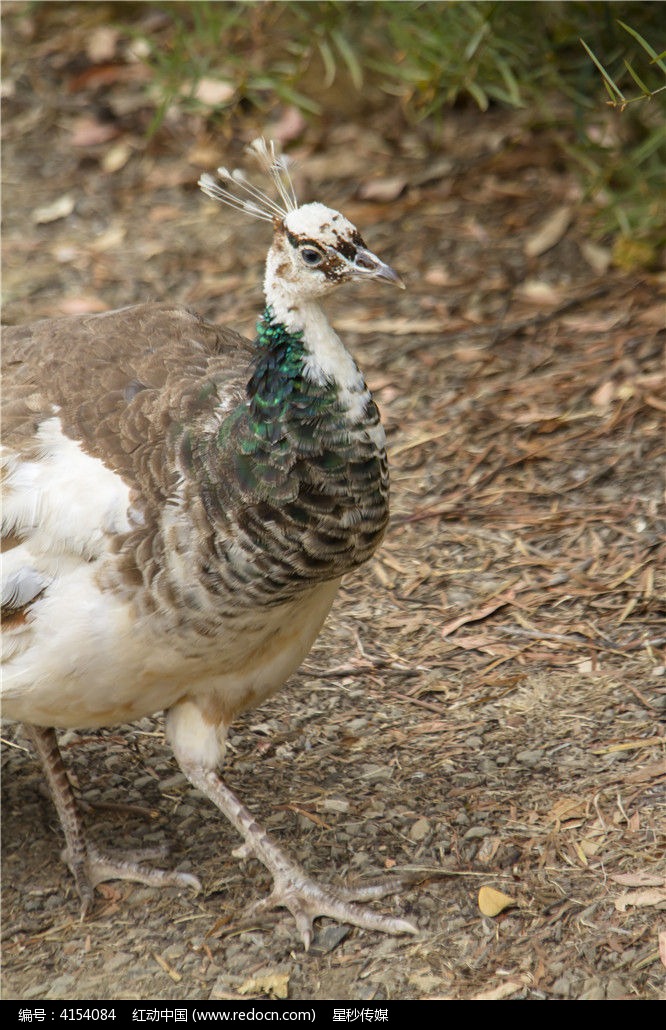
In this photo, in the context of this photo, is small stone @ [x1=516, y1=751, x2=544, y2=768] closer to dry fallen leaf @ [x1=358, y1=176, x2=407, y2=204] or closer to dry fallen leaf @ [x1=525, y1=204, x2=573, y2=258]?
dry fallen leaf @ [x1=525, y1=204, x2=573, y2=258]

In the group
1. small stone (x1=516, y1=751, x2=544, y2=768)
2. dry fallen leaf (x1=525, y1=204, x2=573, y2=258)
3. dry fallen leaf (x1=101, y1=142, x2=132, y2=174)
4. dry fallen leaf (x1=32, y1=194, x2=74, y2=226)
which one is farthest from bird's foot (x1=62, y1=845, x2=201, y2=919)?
dry fallen leaf (x1=101, y1=142, x2=132, y2=174)

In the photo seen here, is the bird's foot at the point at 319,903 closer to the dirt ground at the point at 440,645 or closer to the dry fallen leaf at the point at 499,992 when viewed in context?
the dirt ground at the point at 440,645

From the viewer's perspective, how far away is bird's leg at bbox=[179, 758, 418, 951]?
2873mm

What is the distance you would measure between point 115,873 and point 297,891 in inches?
19.5

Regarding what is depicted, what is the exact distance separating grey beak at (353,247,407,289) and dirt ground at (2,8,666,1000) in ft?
4.22

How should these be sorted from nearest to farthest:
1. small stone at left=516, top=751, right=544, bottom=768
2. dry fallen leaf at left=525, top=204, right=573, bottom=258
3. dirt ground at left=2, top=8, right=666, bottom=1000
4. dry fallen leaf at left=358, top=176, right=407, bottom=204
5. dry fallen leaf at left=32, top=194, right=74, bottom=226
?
1. dirt ground at left=2, top=8, right=666, bottom=1000
2. small stone at left=516, top=751, right=544, bottom=768
3. dry fallen leaf at left=525, top=204, right=573, bottom=258
4. dry fallen leaf at left=358, top=176, right=407, bottom=204
5. dry fallen leaf at left=32, top=194, right=74, bottom=226

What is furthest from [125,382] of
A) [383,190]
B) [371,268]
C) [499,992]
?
[383,190]

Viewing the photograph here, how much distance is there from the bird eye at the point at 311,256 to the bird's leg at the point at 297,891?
48.0 inches

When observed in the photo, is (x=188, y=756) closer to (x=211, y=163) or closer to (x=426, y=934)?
(x=426, y=934)

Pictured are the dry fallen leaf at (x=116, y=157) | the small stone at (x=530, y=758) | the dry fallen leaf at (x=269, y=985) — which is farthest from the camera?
the dry fallen leaf at (x=116, y=157)

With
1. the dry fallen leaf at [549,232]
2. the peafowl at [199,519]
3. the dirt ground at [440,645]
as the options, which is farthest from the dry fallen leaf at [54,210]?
the peafowl at [199,519]

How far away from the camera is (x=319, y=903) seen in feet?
9.53

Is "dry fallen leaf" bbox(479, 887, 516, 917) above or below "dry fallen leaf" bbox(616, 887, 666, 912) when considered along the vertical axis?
below

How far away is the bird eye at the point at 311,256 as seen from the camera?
2.73 meters
